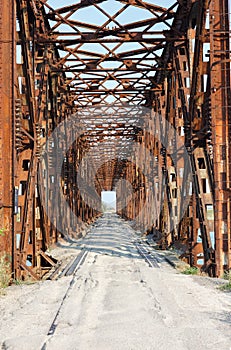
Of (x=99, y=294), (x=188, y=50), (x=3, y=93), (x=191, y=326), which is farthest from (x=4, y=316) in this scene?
(x=188, y=50)

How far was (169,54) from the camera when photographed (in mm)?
15695

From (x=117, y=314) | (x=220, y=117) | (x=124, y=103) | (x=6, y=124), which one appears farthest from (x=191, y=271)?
(x=124, y=103)

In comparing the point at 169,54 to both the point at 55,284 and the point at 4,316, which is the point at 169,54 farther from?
the point at 4,316

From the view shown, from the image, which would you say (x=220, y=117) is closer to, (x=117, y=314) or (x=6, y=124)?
(x=6, y=124)

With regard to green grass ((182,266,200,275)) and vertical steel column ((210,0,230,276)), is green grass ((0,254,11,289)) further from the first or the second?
vertical steel column ((210,0,230,276))

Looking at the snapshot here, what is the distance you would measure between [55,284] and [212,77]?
5.39m

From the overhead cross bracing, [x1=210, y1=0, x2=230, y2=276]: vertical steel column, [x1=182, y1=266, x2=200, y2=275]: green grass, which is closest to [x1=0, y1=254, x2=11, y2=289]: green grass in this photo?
the overhead cross bracing

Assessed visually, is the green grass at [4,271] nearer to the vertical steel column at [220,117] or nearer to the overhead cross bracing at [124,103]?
the overhead cross bracing at [124,103]

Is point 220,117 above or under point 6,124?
above

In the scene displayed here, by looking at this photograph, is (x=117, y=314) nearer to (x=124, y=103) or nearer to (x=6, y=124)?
(x=6, y=124)

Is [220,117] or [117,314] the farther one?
[220,117]

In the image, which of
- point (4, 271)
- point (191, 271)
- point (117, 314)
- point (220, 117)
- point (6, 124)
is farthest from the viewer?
point (191, 271)

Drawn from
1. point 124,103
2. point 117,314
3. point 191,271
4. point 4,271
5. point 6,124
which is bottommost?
point 191,271

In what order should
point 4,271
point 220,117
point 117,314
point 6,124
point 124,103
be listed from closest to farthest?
point 117,314, point 4,271, point 6,124, point 220,117, point 124,103
